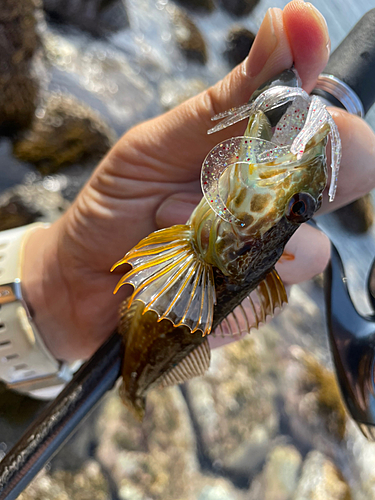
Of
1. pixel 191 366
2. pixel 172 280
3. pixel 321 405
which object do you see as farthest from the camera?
pixel 321 405

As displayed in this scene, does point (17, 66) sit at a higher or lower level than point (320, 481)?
higher

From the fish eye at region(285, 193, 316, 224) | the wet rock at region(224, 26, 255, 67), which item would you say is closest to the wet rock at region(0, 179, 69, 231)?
the fish eye at region(285, 193, 316, 224)

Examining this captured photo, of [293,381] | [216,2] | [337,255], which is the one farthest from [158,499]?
[216,2]

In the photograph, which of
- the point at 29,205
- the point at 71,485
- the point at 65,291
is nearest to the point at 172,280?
the point at 65,291

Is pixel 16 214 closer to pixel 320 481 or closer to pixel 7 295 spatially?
pixel 7 295

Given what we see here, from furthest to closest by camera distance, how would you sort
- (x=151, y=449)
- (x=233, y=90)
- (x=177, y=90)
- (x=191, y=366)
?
(x=177, y=90) → (x=151, y=449) → (x=191, y=366) → (x=233, y=90)

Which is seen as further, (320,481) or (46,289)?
(320,481)
